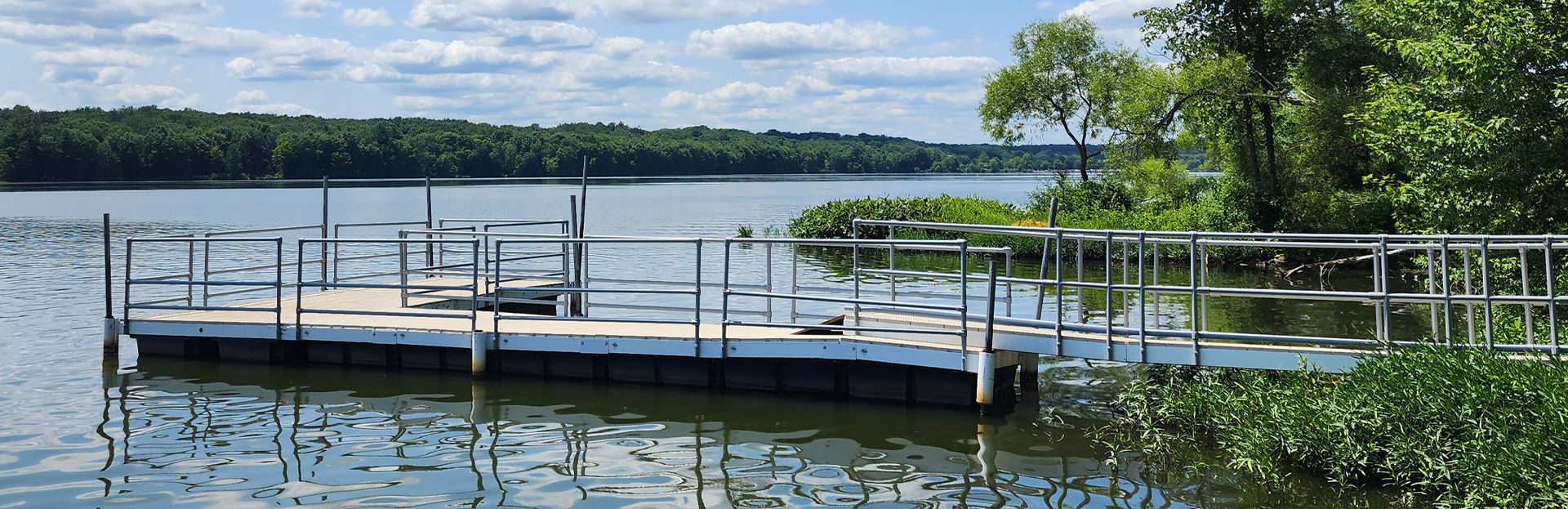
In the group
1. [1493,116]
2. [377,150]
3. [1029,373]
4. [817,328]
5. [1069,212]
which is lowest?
[1029,373]

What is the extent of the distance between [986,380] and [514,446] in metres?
4.38

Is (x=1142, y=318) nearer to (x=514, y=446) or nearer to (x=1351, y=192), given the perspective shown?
(x=514, y=446)

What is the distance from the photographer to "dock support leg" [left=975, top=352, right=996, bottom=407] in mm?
11094

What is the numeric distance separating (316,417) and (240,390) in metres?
1.93

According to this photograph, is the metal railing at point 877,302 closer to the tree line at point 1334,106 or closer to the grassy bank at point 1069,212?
the tree line at point 1334,106

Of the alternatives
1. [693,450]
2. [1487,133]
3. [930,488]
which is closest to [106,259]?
[693,450]

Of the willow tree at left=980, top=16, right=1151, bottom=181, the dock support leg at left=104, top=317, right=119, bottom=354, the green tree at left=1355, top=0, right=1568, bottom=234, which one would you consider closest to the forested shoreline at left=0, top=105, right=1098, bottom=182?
the willow tree at left=980, top=16, right=1151, bottom=181

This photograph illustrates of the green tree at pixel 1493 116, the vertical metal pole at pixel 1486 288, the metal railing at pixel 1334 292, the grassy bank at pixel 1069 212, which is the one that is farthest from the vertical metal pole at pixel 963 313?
the grassy bank at pixel 1069 212

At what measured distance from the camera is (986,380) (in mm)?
11109

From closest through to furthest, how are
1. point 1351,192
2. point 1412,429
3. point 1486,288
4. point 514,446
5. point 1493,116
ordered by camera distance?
point 1412,429
point 1486,288
point 514,446
point 1493,116
point 1351,192

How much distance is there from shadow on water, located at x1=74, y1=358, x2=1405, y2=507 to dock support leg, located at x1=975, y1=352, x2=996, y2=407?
0.23 metres

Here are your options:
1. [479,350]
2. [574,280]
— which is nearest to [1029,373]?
[479,350]

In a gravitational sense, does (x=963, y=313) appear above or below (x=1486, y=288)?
below

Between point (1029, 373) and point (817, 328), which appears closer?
point (817, 328)
